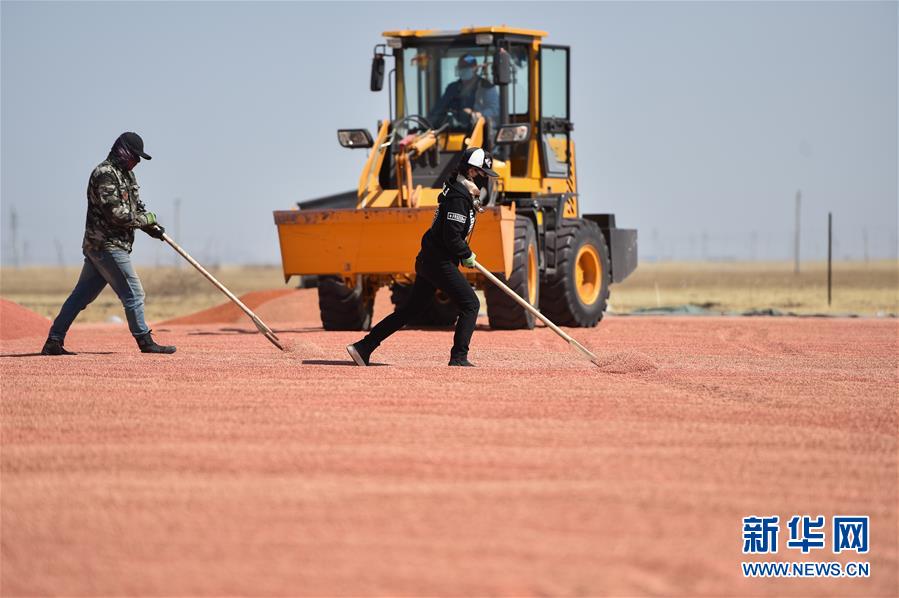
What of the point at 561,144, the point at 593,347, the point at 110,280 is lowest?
the point at 593,347

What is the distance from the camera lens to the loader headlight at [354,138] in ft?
58.1

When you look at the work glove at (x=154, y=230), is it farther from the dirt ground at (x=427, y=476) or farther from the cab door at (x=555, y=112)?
the cab door at (x=555, y=112)

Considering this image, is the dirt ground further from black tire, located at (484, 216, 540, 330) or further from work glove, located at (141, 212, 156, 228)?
black tire, located at (484, 216, 540, 330)

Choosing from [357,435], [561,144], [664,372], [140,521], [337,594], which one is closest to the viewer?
[337,594]

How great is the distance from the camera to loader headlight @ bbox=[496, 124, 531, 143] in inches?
689

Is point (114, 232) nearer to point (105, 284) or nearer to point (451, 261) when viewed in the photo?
point (105, 284)

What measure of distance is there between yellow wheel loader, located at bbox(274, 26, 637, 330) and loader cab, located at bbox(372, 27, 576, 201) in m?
0.01

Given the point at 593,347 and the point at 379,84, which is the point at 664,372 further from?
the point at 379,84

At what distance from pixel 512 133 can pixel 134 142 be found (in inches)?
235

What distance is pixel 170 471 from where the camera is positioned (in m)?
6.84

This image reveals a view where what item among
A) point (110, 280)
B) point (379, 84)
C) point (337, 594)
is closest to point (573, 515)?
point (337, 594)

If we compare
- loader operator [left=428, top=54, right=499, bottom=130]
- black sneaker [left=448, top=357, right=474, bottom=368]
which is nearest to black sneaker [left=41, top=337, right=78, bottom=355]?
black sneaker [left=448, top=357, right=474, bottom=368]

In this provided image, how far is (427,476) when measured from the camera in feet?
21.9

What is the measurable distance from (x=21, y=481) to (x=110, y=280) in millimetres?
6420
